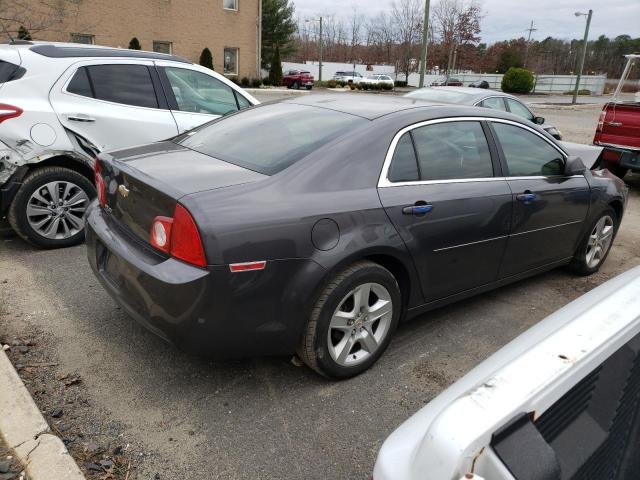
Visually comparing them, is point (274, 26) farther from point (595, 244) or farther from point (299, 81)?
point (595, 244)

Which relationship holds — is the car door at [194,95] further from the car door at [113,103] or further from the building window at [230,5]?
the building window at [230,5]

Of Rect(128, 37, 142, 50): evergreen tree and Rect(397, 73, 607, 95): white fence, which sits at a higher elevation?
Rect(128, 37, 142, 50): evergreen tree

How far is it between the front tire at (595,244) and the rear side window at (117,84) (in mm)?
4341

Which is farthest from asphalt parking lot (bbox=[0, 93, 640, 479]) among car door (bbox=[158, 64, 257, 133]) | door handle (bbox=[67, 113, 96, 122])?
car door (bbox=[158, 64, 257, 133])

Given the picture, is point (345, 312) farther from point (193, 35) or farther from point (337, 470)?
point (193, 35)

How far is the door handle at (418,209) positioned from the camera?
3105 millimetres

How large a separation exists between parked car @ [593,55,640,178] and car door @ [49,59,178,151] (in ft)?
22.8

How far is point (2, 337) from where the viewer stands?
3.36 meters

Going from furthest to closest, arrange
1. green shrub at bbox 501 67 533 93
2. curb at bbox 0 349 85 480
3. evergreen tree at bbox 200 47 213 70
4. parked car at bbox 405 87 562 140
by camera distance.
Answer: green shrub at bbox 501 67 533 93 < evergreen tree at bbox 200 47 213 70 < parked car at bbox 405 87 562 140 < curb at bbox 0 349 85 480

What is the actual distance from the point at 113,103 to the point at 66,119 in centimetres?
52

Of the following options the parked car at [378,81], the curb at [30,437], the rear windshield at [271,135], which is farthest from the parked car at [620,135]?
the parked car at [378,81]

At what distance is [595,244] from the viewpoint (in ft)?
15.9

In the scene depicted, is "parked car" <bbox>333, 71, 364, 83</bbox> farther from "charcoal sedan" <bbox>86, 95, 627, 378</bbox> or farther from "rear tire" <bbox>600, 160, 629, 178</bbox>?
"charcoal sedan" <bbox>86, 95, 627, 378</bbox>

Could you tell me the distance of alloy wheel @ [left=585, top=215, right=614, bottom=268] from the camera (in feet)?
15.8
